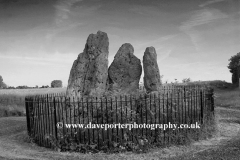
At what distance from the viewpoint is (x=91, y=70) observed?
40.7 ft

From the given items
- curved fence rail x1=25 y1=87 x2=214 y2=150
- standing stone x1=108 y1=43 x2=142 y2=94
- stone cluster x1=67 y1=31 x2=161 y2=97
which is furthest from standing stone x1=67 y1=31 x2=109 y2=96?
curved fence rail x1=25 y1=87 x2=214 y2=150

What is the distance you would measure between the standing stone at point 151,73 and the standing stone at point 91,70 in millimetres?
2089

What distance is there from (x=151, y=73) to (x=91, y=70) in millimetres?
3017

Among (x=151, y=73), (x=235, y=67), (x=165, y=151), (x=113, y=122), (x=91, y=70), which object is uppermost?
(x=235, y=67)

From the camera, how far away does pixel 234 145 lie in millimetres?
9445

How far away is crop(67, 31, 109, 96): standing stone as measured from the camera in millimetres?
12078

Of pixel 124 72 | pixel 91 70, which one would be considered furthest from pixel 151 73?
pixel 91 70

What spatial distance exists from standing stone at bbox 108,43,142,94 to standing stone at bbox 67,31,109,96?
488 mm

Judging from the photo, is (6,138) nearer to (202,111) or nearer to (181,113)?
(181,113)

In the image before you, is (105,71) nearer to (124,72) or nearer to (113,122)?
(124,72)

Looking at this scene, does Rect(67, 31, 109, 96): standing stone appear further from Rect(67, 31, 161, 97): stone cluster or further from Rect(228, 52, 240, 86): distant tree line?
Rect(228, 52, 240, 86): distant tree line

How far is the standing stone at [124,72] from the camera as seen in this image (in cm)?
1270

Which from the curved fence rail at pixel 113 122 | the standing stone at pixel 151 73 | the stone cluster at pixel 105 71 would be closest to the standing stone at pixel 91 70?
the stone cluster at pixel 105 71

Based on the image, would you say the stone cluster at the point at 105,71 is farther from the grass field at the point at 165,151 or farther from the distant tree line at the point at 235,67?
the distant tree line at the point at 235,67
